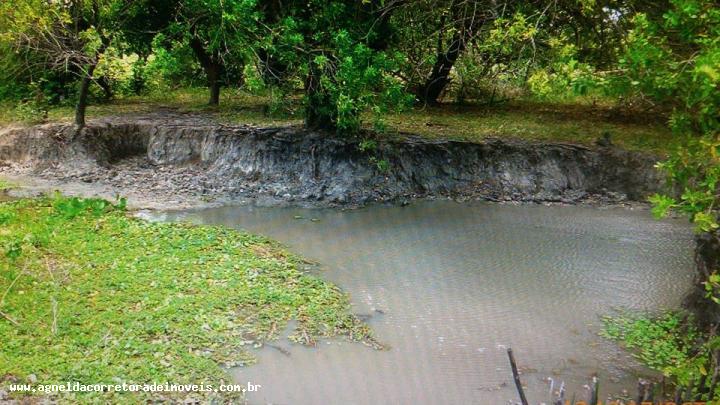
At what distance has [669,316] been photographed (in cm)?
592

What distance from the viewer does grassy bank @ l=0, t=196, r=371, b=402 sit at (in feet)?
15.5

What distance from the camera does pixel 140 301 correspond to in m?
5.71

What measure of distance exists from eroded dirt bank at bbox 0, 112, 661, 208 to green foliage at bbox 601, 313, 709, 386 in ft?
14.5

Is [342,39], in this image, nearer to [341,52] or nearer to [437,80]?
[341,52]

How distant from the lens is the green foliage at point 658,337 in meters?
5.28

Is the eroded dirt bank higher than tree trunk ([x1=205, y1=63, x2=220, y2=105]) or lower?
lower

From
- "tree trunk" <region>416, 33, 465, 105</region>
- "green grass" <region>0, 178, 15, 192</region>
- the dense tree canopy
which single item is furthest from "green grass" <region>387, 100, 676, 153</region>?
"green grass" <region>0, 178, 15, 192</region>

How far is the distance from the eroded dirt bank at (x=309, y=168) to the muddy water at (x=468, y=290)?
0.71m

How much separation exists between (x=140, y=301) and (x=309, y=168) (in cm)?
528

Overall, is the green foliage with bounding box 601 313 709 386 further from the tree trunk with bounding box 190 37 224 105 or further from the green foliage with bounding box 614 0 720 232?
the tree trunk with bounding box 190 37 224 105

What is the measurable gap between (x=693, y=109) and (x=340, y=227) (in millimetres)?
5012

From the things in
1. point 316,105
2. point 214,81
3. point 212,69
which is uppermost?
point 212,69

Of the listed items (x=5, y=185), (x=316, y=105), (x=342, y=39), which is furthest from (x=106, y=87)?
(x=342, y=39)

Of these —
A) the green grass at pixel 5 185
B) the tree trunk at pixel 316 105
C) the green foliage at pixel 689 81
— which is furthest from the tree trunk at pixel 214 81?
the green foliage at pixel 689 81
